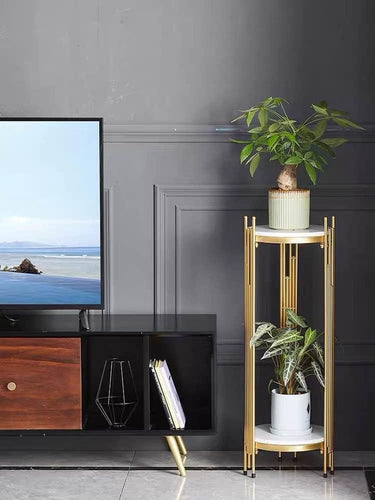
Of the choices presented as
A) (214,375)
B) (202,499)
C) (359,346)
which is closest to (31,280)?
(214,375)

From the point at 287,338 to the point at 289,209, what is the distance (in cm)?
46

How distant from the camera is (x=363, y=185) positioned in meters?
3.78

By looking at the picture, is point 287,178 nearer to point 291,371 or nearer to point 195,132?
point 195,132

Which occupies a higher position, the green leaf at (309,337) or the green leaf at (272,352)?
the green leaf at (309,337)

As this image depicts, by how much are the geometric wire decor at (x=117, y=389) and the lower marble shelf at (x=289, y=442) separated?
519mm

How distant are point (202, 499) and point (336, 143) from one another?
4.46 ft

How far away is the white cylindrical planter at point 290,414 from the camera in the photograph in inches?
139

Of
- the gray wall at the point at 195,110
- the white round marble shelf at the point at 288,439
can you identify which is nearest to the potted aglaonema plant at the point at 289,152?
the gray wall at the point at 195,110

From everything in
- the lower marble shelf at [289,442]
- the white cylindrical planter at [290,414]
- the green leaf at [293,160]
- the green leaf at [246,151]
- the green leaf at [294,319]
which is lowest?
the lower marble shelf at [289,442]

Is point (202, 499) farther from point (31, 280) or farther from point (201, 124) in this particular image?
point (201, 124)

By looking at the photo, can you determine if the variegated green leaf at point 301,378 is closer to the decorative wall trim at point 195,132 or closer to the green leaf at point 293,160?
the green leaf at point 293,160

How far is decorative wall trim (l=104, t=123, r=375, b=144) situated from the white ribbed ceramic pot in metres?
0.39

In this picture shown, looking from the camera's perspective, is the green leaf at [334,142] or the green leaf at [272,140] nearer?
the green leaf at [272,140]

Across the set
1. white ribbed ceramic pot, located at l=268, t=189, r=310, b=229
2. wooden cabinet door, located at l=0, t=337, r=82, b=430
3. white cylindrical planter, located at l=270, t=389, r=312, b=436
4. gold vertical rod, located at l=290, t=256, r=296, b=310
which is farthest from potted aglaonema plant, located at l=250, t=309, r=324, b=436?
wooden cabinet door, located at l=0, t=337, r=82, b=430
